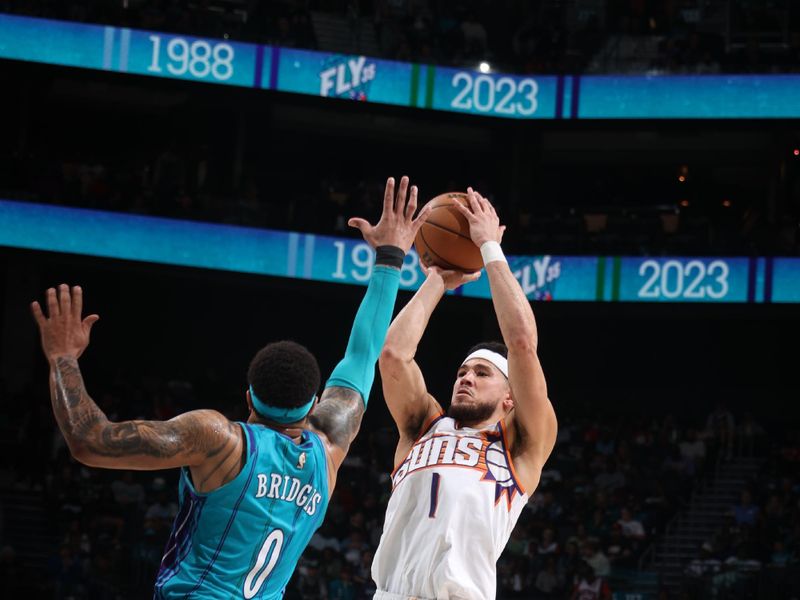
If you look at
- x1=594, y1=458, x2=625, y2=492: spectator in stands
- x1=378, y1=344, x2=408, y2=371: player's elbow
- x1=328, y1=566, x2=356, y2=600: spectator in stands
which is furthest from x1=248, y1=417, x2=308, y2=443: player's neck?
x1=594, y1=458, x2=625, y2=492: spectator in stands

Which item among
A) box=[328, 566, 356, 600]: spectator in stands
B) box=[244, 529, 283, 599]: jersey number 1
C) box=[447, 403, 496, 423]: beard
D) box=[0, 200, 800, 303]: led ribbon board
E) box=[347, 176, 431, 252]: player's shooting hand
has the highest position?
box=[0, 200, 800, 303]: led ribbon board

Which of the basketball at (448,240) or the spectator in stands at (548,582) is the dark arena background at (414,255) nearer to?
the spectator in stands at (548,582)

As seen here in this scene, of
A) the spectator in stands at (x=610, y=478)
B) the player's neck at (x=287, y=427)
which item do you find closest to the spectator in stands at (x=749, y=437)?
the spectator in stands at (x=610, y=478)

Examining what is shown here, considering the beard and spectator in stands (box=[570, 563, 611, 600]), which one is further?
spectator in stands (box=[570, 563, 611, 600])

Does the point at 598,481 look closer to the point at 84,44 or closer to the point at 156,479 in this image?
the point at 156,479

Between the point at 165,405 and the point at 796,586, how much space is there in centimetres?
992

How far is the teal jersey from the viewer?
145 inches

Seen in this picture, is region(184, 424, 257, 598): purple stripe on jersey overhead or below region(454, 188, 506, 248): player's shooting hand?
below

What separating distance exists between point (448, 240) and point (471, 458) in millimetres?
1131

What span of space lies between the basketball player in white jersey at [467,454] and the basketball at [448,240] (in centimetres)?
17

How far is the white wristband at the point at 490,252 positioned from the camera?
5.25 meters

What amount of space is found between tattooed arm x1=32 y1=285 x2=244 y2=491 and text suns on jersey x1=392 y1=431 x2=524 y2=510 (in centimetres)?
174

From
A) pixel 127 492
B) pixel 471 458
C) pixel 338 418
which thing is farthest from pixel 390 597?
pixel 127 492

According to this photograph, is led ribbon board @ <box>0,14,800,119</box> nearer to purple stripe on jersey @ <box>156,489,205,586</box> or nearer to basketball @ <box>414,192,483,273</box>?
basketball @ <box>414,192,483,273</box>
